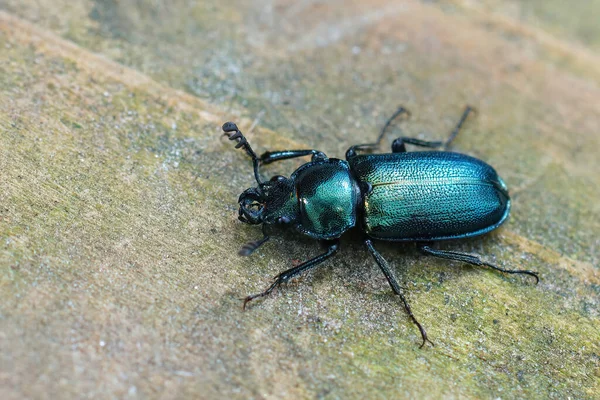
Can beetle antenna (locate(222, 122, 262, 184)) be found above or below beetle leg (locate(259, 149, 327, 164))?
above

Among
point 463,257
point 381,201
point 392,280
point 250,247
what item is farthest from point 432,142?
point 250,247

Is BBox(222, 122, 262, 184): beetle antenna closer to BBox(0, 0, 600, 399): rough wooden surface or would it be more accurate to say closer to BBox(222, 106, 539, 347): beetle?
BBox(222, 106, 539, 347): beetle

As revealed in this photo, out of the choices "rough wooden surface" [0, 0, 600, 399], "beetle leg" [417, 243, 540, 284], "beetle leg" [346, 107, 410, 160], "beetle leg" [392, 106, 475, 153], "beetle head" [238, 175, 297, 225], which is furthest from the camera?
"beetle leg" [392, 106, 475, 153]

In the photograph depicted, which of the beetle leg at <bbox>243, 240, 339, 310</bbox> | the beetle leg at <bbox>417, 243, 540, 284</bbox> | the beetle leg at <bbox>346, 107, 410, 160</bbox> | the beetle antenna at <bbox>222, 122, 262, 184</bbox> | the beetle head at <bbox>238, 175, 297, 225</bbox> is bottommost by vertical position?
the beetle leg at <bbox>417, 243, 540, 284</bbox>

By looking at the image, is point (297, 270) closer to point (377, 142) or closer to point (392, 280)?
point (392, 280)

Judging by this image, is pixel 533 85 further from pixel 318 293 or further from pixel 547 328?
pixel 318 293

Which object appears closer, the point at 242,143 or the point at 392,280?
the point at 392,280

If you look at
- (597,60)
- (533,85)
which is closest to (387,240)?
(533,85)

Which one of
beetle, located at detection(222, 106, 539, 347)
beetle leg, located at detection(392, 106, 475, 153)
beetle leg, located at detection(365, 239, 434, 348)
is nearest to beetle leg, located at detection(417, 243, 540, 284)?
beetle, located at detection(222, 106, 539, 347)
